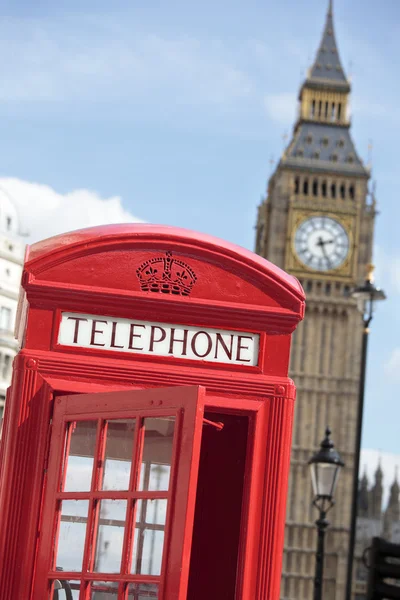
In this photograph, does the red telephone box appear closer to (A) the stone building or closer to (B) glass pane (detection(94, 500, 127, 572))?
(B) glass pane (detection(94, 500, 127, 572))

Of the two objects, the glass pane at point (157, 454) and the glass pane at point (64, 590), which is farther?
the glass pane at point (64, 590)

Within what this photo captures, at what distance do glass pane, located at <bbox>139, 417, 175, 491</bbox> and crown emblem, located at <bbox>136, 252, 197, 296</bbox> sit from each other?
0.49m

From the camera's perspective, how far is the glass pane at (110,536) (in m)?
3.21

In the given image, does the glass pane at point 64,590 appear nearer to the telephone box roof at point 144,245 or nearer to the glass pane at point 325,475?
the telephone box roof at point 144,245

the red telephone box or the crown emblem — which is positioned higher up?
the crown emblem

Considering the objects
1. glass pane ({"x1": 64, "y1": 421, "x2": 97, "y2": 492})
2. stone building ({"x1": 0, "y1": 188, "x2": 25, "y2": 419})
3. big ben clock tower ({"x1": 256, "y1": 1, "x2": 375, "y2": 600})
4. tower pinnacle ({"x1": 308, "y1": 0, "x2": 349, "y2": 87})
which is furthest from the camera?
tower pinnacle ({"x1": 308, "y1": 0, "x2": 349, "y2": 87})

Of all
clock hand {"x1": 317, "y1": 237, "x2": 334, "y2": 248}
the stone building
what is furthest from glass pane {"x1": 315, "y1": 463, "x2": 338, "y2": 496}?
clock hand {"x1": 317, "y1": 237, "x2": 334, "y2": 248}

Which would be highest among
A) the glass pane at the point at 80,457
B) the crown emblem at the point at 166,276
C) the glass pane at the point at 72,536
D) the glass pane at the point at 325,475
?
the glass pane at the point at 325,475

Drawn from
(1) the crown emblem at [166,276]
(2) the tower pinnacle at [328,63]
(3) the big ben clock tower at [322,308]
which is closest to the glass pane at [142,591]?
(1) the crown emblem at [166,276]

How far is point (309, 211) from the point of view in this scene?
48.8m

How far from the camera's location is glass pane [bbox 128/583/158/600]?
312cm

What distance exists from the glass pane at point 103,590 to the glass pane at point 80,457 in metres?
0.24

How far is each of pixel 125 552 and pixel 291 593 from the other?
44.6m

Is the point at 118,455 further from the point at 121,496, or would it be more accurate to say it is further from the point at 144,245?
the point at 144,245
